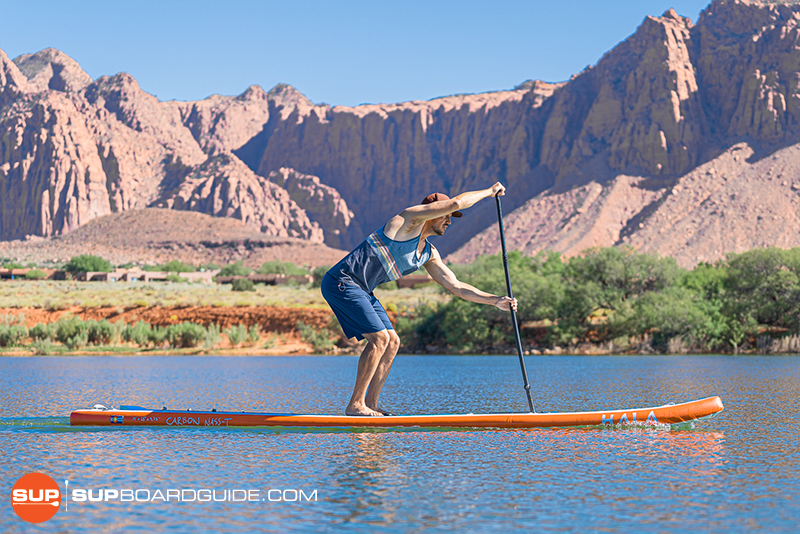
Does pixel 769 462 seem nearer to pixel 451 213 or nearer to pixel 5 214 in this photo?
pixel 451 213

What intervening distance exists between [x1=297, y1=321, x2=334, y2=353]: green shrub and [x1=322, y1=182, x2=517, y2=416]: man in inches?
1168

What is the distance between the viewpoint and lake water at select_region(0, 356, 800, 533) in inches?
222

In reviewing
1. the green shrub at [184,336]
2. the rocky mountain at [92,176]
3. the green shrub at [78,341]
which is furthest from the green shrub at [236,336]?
the rocky mountain at [92,176]

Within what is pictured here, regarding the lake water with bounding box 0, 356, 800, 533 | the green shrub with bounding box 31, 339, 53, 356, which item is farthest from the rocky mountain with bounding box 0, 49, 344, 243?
the lake water with bounding box 0, 356, 800, 533

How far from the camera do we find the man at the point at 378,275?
952 centimetres

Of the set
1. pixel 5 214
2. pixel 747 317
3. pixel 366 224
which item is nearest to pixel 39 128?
pixel 5 214

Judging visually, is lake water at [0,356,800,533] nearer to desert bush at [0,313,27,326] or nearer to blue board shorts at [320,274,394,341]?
blue board shorts at [320,274,394,341]

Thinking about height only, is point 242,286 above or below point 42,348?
above

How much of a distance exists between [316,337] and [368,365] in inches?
1216

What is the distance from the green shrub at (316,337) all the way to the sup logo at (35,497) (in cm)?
3241

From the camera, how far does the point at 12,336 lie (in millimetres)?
38125

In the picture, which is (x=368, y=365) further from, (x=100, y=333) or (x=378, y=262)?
(x=100, y=333)

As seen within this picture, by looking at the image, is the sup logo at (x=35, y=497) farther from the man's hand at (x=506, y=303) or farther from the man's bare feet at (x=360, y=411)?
the man's hand at (x=506, y=303)

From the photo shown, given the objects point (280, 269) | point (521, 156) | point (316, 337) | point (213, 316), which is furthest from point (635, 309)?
point (521, 156)
